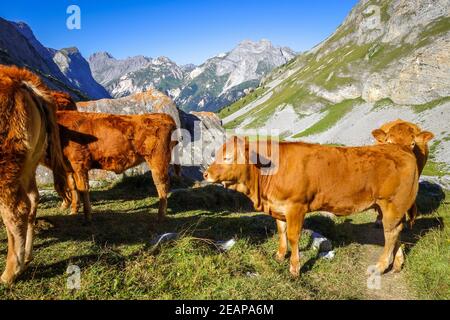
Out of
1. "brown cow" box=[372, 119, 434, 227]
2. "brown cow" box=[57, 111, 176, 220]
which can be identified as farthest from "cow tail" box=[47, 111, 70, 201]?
"brown cow" box=[372, 119, 434, 227]

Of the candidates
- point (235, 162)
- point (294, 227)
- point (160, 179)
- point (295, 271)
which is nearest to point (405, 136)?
point (294, 227)

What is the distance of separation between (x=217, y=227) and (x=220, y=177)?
2.95 metres

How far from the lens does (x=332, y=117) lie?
358 feet

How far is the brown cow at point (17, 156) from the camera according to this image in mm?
5336

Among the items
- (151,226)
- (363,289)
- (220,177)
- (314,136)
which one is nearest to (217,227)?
(151,226)

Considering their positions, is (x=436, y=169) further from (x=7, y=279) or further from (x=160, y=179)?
(x=7, y=279)

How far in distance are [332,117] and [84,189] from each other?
10723cm

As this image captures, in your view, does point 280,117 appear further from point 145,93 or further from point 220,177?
point 220,177

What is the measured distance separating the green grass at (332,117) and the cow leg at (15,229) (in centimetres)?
10119

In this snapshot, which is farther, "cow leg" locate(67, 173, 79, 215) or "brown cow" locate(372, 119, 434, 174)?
"brown cow" locate(372, 119, 434, 174)

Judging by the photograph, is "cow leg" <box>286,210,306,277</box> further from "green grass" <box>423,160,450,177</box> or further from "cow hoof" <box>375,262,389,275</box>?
"green grass" <box>423,160,450,177</box>

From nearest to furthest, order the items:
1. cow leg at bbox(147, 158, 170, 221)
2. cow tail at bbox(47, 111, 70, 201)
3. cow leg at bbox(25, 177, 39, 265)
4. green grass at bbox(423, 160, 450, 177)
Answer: cow leg at bbox(25, 177, 39, 265)
cow tail at bbox(47, 111, 70, 201)
cow leg at bbox(147, 158, 170, 221)
green grass at bbox(423, 160, 450, 177)

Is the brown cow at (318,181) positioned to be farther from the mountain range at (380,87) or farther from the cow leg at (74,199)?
the mountain range at (380,87)

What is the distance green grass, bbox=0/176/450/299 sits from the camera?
5.77m
